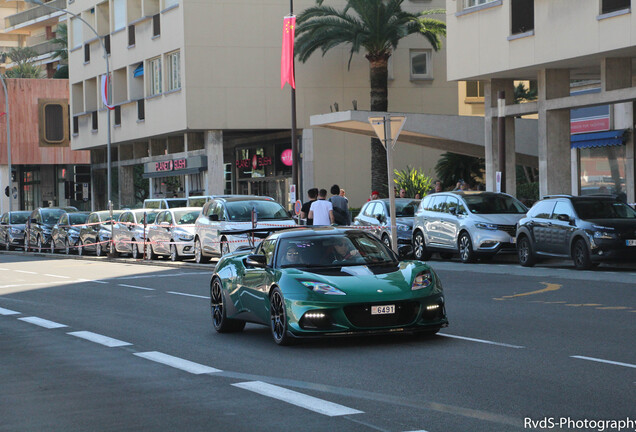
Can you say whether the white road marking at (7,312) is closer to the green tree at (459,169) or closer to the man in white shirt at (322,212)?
the man in white shirt at (322,212)

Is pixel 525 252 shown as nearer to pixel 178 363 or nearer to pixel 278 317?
pixel 278 317

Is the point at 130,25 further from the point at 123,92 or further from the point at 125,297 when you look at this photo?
the point at 125,297

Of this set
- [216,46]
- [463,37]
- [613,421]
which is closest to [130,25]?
[216,46]

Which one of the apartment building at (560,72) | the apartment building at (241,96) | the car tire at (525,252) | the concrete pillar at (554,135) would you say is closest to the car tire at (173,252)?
the apartment building at (560,72)

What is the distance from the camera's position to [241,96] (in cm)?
5166

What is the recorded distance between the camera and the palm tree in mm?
45469

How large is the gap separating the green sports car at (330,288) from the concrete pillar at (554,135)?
73.4 ft

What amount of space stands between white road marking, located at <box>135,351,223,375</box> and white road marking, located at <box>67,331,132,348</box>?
3.31 feet

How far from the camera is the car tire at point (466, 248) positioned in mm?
26984

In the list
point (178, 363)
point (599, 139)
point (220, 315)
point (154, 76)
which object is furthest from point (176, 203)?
point (178, 363)

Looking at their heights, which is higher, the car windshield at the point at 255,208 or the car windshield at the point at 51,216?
the car windshield at the point at 255,208

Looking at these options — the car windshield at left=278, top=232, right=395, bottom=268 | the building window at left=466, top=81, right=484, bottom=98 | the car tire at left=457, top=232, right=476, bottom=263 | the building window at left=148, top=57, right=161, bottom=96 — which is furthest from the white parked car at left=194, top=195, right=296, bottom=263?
the building window at left=466, top=81, right=484, bottom=98

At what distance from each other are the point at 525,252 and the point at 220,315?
42.9 ft

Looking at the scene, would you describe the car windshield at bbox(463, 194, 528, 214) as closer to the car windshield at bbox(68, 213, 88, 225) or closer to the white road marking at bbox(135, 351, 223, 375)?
the white road marking at bbox(135, 351, 223, 375)
